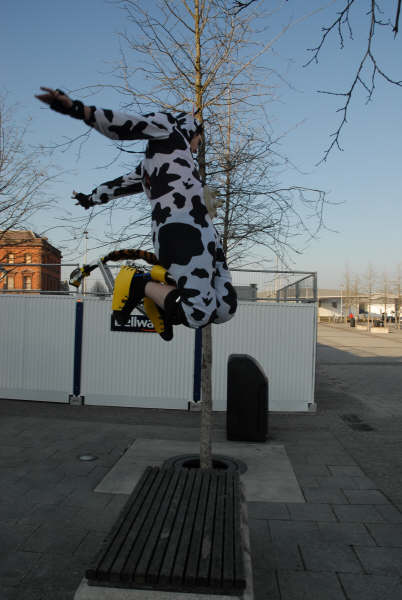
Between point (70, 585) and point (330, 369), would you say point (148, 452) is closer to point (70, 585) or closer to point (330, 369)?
point (70, 585)

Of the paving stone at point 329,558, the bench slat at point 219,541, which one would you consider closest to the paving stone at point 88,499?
the bench slat at point 219,541

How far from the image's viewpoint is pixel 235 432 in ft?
24.2

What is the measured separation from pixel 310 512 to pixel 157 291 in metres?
2.96

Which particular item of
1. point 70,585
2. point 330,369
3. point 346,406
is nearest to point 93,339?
point 346,406

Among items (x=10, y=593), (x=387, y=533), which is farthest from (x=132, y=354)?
(x=10, y=593)

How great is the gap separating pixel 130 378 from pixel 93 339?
3.59 feet

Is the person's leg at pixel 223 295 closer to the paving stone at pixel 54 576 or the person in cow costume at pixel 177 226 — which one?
the person in cow costume at pixel 177 226

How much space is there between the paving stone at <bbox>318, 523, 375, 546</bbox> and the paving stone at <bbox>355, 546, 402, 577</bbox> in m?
0.12

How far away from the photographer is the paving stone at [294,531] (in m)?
3.99

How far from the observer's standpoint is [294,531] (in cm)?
414

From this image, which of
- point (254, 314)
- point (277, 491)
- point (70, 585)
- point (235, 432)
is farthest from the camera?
point (254, 314)

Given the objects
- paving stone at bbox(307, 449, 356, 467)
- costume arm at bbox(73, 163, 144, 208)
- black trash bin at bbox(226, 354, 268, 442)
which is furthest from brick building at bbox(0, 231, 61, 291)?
costume arm at bbox(73, 163, 144, 208)

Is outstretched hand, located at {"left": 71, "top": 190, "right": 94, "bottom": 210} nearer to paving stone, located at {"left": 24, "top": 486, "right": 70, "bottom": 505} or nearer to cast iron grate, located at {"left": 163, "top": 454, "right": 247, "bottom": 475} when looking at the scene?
paving stone, located at {"left": 24, "top": 486, "right": 70, "bottom": 505}

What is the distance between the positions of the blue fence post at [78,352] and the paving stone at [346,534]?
263 inches
